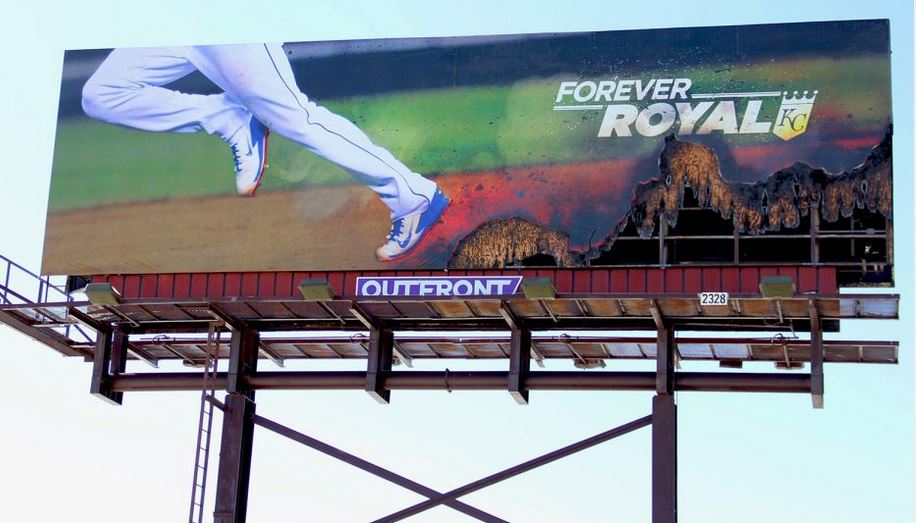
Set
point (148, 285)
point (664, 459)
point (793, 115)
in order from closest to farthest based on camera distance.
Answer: point (664, 459) < point (793, 115) < point (148, 285)

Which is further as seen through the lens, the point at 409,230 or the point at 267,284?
the point at 267,284

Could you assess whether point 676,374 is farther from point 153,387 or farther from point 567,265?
point 153,387

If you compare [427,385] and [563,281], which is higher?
[563,281]

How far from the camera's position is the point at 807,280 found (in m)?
36.6

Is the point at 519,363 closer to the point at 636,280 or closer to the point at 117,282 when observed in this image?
the point at 636,280

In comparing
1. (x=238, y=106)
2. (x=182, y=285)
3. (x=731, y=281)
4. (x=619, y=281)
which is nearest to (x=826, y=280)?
(x=731, y=281)

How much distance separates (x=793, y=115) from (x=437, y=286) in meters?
6.92

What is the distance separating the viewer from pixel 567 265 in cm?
3762

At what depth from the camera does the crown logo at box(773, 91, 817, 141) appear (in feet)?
123

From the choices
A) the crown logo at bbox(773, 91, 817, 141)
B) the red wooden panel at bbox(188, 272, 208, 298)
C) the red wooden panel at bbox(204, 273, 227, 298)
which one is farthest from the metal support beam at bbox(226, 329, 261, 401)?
the crown logo at bbox(773, 91, 817, 141)

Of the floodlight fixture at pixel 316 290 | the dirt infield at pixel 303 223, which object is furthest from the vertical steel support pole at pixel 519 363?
the floodlight fixture at pixel 316 290

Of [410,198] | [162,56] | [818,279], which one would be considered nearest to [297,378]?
[410,198]

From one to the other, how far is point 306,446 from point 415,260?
396cm

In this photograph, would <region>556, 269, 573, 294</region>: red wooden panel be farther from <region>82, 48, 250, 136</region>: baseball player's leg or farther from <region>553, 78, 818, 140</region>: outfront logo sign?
<region>82, 48, 250, 136</region>: baseball player's leg
